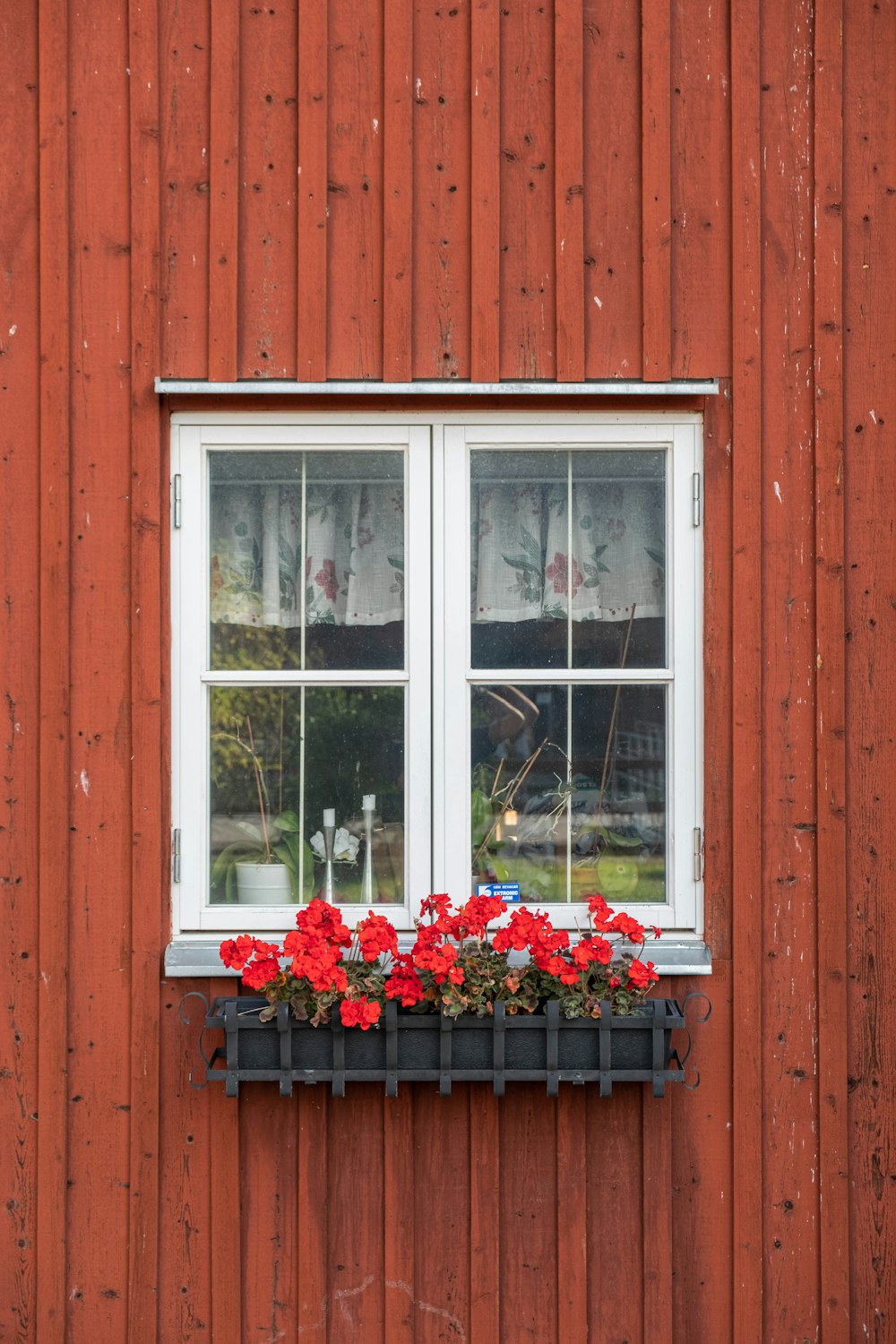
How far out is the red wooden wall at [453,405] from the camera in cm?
282

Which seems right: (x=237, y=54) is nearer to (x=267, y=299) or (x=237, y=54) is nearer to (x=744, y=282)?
(x=267, y=299)

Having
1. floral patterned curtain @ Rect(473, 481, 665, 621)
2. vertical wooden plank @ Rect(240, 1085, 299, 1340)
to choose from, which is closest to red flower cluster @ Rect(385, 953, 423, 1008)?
vertical wooden plank @ Rect(240, 1085, 299, 1340)

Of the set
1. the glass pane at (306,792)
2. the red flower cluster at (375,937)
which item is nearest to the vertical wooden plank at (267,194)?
the glass pane at (306,792)

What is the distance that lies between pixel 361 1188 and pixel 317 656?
1363 mm

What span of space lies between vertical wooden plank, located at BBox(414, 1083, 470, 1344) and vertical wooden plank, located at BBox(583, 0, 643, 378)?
1.93 metres

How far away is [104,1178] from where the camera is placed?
2.83m

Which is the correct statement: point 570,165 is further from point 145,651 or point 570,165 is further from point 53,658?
point 53,658

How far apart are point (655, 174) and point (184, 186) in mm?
1217

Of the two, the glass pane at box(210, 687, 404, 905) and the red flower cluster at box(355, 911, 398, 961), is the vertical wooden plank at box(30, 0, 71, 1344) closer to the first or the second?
the glass pane at box(210, 687, 404, 905)

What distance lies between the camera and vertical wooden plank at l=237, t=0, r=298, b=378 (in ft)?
9.40

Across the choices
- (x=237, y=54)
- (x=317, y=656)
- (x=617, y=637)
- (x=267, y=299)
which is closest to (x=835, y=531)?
(x=617, y=637)

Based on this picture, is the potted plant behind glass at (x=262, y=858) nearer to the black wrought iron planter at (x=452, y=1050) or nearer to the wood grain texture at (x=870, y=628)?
the black wrought iron planter at (x=452, y=1050)

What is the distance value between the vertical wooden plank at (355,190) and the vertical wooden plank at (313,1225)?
1.92 metres

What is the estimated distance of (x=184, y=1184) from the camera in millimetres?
2824
